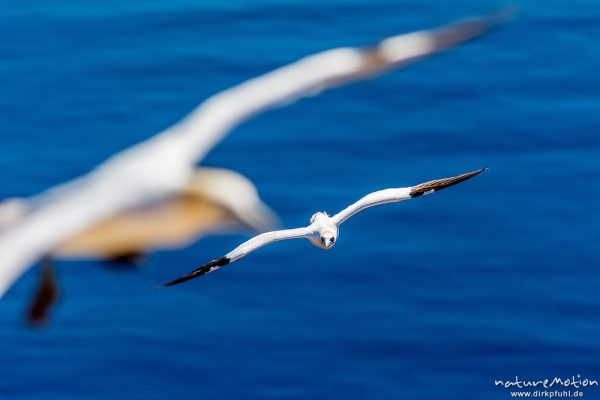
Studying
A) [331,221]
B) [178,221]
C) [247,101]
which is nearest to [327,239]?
[331,221]

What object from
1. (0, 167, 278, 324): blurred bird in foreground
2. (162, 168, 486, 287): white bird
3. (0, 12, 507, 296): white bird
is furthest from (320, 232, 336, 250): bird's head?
(0, 12, 507, 296): white bird

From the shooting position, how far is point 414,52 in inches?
515

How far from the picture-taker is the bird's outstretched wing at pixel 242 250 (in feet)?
41.3

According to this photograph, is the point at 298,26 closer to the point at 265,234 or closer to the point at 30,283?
the point at 30,283

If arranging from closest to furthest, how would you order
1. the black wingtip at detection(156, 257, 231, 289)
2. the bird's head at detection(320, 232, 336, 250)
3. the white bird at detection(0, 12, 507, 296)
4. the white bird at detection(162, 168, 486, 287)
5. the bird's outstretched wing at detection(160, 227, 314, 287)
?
the black wingtip at detection(156, 257, 231, 289) → the bird's outstretched wing at detection(160, 227, 314, 287) → the white bird at detection(0, 12, 507, 296) → the white bird at detection(162, 168, 486, 287) → the bird's head at detection(320, 232, 336, 250)

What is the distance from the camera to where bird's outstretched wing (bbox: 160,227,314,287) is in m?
12.6

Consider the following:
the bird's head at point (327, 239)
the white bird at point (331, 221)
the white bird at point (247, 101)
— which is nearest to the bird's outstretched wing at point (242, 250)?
the white bird at point (331, 221)

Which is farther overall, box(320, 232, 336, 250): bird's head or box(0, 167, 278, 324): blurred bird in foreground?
box(320, 232, 336, 250): bird's head

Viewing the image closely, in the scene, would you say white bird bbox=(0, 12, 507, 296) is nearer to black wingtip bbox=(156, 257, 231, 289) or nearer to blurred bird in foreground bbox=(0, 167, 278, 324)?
blurred bird in foreground bbox=(0, 167, 278, 324)

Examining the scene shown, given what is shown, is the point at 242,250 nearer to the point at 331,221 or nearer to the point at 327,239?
the point at 327,239

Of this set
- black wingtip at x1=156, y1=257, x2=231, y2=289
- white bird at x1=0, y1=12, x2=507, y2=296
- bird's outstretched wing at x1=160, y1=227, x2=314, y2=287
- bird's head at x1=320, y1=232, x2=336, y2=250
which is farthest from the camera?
bird's head at x1=320, y1=232, x2=336, y2=250

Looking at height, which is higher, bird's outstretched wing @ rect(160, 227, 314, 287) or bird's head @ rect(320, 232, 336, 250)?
bird's head @ rect(320, 232, 336, 250)

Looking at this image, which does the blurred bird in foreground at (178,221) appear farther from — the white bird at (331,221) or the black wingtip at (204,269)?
the black wingtip at (204,269)

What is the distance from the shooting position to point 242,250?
13.4 metres
